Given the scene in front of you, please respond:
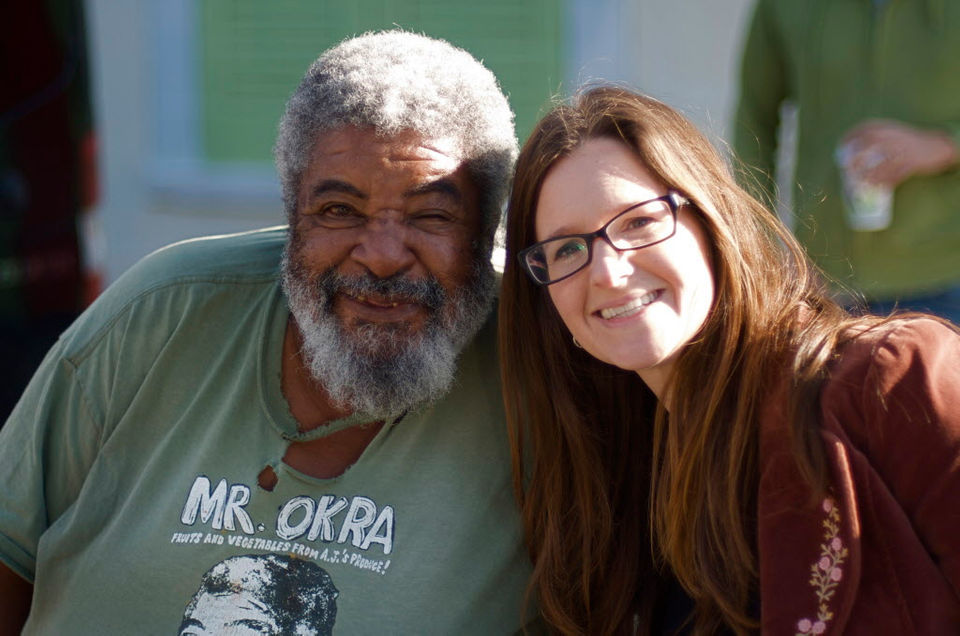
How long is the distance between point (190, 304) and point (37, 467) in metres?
0.47

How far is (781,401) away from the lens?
2.06 m

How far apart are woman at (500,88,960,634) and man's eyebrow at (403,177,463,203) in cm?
20

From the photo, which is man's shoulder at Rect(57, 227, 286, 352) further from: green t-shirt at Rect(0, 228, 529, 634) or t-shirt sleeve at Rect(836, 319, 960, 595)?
t-shirt sleeve at Rect(836, 319, 960, 595)

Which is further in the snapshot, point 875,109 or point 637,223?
point 875,109

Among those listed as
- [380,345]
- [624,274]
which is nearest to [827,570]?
[624,274]

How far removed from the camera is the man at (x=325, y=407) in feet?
7.70

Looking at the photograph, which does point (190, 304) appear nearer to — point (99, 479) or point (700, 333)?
point (99, 479)

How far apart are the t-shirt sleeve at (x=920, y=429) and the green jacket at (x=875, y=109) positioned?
110 centimetres

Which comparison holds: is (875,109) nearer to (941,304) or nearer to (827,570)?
(941,304)

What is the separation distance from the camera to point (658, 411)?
90.7 inches

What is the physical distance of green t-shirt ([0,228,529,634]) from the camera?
2.32 m

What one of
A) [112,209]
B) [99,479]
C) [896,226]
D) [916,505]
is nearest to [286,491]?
[99,479]

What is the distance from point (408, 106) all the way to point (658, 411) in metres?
0.83

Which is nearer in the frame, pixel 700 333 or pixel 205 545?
pixel 700 333
